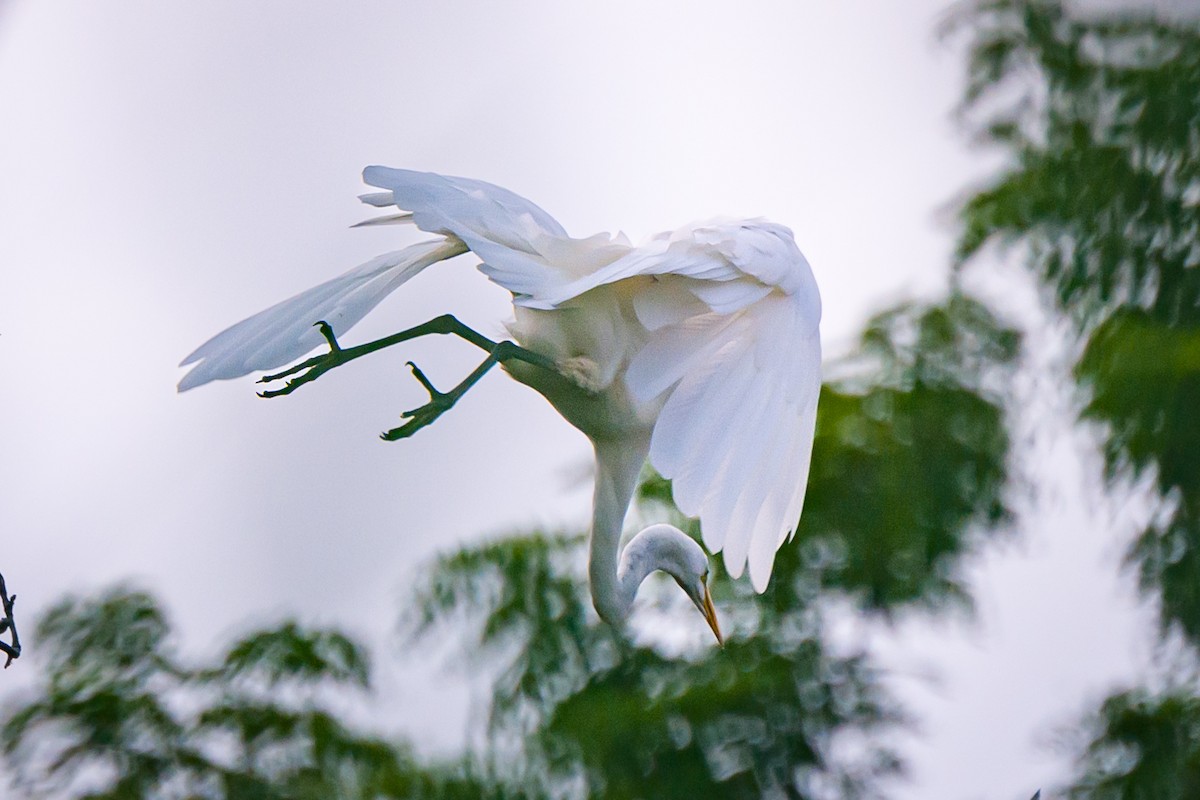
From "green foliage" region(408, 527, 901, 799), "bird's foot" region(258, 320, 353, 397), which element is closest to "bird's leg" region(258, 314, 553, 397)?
"bird's foot" region(258, 320, 353, 397)

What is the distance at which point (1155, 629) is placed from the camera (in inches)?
229

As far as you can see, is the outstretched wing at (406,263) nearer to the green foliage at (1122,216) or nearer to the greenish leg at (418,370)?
the greenish leg at (418,370)

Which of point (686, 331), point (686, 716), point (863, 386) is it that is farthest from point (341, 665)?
point (686, 331)

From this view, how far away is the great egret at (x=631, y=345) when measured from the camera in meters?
2.41

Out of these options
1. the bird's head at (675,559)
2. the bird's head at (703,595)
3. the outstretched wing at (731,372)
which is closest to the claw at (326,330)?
the outstretched wing at (731,372)

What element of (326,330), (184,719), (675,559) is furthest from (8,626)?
(184,719)

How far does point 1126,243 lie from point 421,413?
466 centimetres

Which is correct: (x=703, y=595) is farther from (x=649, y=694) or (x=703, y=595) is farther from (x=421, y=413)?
(x=649, y=694)

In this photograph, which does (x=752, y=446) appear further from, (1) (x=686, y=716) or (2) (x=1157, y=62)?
(2) (x=1157, y=62)

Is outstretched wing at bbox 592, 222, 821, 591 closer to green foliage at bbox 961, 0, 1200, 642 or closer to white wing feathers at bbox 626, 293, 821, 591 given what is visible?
white wing feathers at bbox 626, 293, 821, 591

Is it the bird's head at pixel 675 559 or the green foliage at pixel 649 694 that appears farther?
the green foliage at pixel 649 694

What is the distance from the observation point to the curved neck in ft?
9.04

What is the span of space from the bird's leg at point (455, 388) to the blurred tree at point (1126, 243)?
349 centimetres

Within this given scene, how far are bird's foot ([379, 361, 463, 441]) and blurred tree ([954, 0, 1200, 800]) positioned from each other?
11.5 ft
